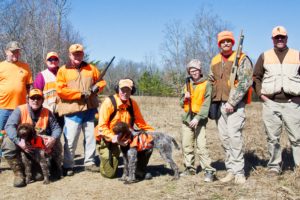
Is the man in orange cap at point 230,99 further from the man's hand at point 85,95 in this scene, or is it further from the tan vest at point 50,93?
the tan vest at point 50,93

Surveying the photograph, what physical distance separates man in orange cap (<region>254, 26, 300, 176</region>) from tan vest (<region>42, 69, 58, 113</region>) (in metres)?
3.72

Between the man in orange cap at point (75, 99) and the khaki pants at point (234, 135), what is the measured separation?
7.72ft

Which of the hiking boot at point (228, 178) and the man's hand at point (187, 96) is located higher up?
the man's hand at point (187, 96)

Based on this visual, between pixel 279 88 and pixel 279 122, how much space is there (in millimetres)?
594

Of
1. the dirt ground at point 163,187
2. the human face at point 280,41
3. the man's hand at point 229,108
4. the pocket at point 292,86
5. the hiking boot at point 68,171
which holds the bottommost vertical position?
the dirt ground at point 163,187

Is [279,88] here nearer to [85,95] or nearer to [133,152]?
[133,152]

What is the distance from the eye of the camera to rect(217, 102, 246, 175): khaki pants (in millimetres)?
5523

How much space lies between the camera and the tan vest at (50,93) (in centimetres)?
645

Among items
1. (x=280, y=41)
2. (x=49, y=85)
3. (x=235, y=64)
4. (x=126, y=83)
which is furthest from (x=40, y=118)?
(x=280, y=41)

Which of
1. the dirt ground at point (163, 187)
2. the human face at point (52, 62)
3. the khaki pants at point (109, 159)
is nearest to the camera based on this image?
the dirt ground at point (163, 187)

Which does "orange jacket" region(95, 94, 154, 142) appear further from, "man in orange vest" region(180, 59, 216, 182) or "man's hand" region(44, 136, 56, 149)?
"man in orange vest" region(180, 59, 216, 182)

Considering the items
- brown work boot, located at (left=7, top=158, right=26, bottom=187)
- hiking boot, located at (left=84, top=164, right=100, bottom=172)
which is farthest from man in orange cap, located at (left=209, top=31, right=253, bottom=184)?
brown work boot, located at (left=7, top=158, right=26, bottom=187)

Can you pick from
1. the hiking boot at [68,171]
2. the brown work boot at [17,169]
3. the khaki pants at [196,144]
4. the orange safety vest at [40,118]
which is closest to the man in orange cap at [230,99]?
the khaki pants at [196,144]

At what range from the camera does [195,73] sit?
5.74 meters
